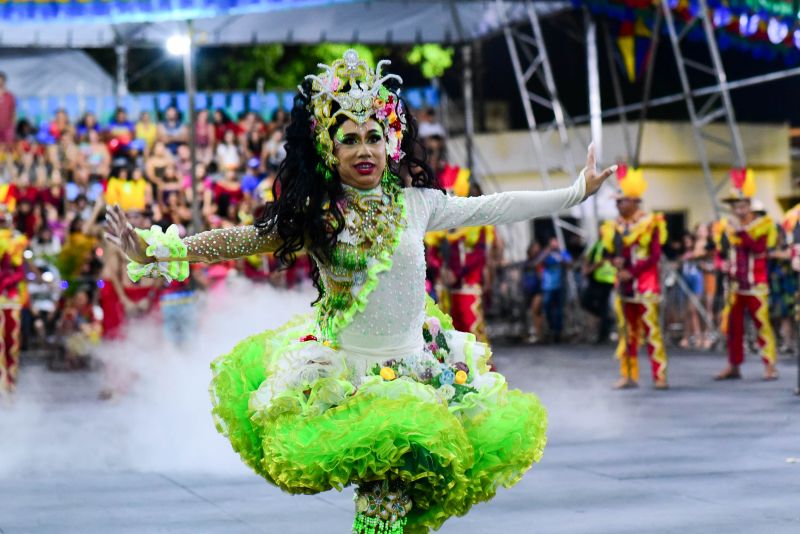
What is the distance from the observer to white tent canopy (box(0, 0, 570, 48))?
22047 mm

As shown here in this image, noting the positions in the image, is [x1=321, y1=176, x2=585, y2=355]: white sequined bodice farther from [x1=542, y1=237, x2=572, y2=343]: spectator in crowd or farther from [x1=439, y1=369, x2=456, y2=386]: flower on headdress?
[x1=542, y1=237, x2=572, y2=343]: spectator in crowd

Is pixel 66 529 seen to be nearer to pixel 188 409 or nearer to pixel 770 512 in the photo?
pixel 770 512

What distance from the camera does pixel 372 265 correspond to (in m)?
5.26

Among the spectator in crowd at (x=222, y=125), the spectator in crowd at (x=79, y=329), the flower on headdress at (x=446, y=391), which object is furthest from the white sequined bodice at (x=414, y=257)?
the spectator in crowd at (x=222, y=125)

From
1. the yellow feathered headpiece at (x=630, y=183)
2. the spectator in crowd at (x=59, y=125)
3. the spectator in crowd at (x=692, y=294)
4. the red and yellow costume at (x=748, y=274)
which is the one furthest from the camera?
the spectator in crowd at (x=59, y=125)

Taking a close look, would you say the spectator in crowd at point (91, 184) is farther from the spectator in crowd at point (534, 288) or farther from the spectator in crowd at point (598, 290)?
the spectator in crowd at point (598, 290)

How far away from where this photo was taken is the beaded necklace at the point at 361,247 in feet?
17.3

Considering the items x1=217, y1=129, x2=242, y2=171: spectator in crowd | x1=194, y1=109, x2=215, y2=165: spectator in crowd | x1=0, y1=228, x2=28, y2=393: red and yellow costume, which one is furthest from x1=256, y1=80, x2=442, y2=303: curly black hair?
x1=194, y1=109, x2=215, y2=165: spectator in crowd

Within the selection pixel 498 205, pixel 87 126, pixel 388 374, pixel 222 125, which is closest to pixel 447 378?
pixel 388 374

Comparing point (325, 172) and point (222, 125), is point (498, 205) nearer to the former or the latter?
point (325, 172)

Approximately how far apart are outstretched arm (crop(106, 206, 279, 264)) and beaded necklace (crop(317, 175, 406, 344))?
0.27 meters

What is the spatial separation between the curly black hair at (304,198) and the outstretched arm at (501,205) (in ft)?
0.60

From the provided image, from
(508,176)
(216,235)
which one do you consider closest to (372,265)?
(216,235)

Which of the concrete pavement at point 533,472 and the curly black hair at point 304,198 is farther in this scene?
the concrete pavement at point 533,472
